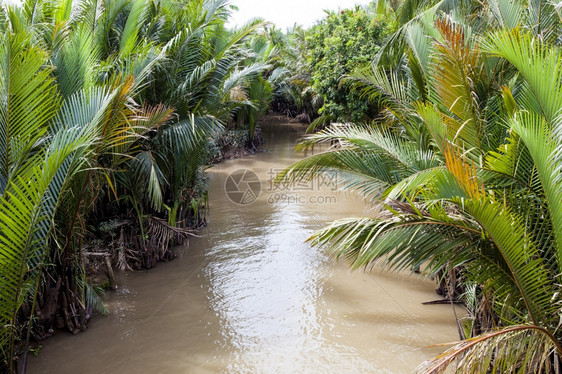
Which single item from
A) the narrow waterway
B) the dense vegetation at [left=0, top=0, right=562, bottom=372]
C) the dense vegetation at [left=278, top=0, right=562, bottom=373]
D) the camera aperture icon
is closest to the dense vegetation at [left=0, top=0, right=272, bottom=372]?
the dense vegetation at [left=0, top=0, right=562, bottom=372]

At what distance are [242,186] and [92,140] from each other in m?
7.96

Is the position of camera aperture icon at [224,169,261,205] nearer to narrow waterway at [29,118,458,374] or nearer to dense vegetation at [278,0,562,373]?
narrow waterway at [29,118,458,374]

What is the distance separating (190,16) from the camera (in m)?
6.77

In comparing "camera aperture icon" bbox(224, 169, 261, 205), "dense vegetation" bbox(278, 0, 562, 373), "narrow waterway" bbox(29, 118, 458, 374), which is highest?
"dense vegetation" bbox(278, 0, 562, 373)

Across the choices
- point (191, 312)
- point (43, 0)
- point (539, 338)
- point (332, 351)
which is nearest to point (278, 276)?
point (191, 312)

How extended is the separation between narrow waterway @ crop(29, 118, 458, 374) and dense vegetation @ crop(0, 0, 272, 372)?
0.43 meters

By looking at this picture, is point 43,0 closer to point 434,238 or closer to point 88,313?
point 88,313

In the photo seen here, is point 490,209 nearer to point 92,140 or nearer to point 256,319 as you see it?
point 92,140

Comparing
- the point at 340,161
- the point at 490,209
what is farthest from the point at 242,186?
the point at 490,209

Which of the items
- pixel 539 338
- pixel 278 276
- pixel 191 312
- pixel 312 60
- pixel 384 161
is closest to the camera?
pixel 539 338

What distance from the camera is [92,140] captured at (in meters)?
3.47

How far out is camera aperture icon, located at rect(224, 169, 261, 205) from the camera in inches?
404

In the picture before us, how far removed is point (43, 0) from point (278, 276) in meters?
5.54

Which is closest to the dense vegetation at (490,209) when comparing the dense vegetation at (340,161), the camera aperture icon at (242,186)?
the dense vegetation at (340,161)
